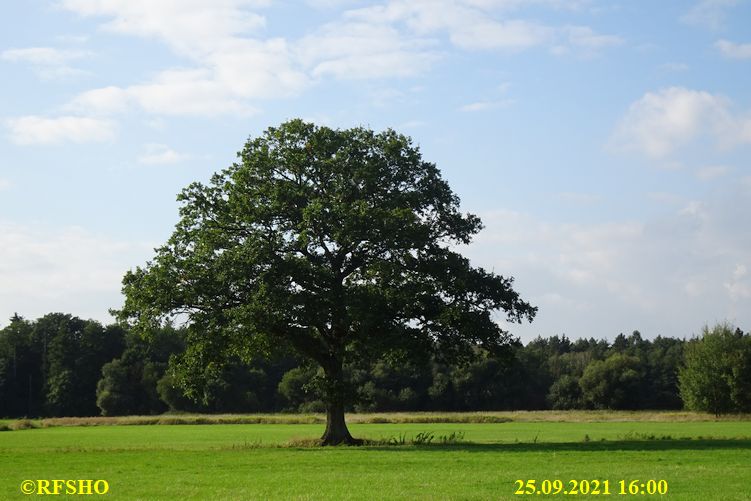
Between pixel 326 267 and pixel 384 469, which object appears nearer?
pixel 384 469

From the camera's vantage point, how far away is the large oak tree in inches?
1505

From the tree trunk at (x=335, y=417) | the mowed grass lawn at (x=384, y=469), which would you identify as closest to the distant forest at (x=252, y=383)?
the tree trunk at (x=335, y=417)

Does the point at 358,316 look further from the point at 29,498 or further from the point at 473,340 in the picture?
the point at 29,498

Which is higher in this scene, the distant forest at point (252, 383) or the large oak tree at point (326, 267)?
the large oak tree at point (326, 267)

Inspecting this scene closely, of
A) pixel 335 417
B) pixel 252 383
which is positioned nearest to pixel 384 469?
pixel 335 417

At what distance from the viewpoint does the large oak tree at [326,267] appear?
38.2m

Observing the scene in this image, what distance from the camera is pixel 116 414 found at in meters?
112

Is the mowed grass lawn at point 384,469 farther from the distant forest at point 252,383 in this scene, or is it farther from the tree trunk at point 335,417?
the distant forest at point 252,383

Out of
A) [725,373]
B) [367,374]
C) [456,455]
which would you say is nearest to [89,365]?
[367,374]

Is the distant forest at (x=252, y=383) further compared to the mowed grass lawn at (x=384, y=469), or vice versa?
the distant forest at (x=252, y=383)

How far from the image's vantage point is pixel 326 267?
1564 inches

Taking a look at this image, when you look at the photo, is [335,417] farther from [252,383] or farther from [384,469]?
[252,383]

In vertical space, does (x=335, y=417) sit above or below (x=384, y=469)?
above

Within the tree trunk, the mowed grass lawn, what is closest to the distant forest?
the tree trunk
